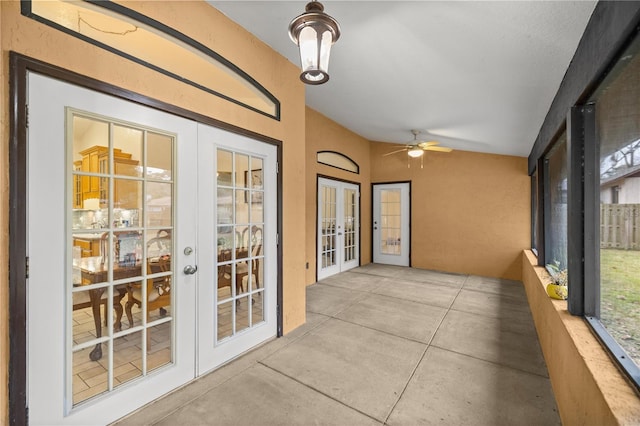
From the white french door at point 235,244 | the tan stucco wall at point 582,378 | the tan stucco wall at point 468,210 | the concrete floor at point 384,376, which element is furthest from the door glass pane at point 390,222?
the white french door at point 235,244

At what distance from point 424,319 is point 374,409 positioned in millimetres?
1732

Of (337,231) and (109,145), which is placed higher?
(109,145)

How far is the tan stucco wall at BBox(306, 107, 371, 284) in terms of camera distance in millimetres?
4922

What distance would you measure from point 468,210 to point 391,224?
169 cm

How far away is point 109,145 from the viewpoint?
1.73 m

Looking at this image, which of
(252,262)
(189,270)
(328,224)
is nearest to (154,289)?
(189,270)

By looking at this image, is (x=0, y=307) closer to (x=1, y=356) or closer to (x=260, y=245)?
(x=1, y=356)

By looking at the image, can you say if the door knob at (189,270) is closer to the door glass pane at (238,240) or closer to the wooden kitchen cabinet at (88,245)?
the door glass pane at (238,240)

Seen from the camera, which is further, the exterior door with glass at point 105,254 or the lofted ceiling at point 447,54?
the lofted ceiling at point 447,54

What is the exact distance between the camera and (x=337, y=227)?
5.75 meters

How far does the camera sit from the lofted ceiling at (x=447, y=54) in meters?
1.72

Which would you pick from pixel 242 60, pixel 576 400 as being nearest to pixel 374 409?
pixel 576 400

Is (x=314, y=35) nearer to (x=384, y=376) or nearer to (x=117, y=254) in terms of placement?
(x=117, y=254)

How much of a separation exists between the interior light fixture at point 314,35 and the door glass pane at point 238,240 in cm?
128
